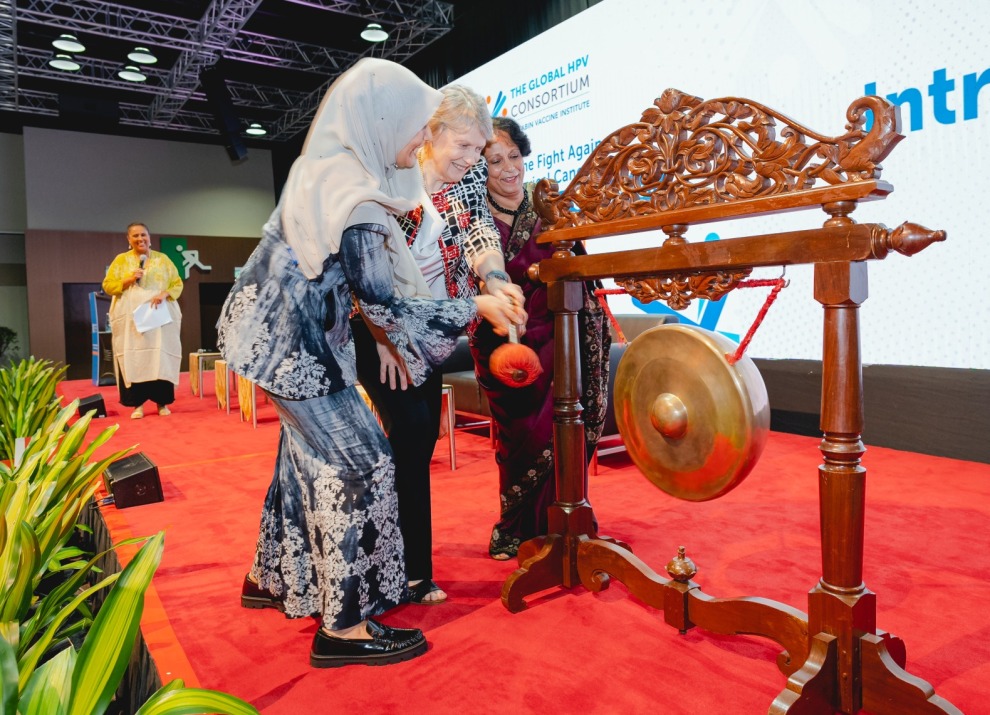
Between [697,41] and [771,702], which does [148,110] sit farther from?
[771,702]

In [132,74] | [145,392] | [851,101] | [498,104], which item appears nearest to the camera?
[851,101]

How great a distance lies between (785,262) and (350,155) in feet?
3.01

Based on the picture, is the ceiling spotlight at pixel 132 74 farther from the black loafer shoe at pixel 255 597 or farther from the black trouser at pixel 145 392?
the black loafer shoe at pixel 255 597

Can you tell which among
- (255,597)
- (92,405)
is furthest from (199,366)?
(255,597)

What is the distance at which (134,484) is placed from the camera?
10.1ft

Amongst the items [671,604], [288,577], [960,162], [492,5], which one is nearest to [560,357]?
[671,604]

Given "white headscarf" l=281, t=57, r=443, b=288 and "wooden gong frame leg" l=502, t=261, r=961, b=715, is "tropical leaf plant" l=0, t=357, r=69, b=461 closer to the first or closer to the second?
"white headscarf" l=281, t=57, r=443, b=288

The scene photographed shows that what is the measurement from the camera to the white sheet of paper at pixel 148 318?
543 cm

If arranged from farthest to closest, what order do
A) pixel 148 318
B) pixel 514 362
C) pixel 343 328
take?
1. pixel 148 318
2. pixel 514 362
3. pixel 343 328

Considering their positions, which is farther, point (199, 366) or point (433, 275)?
point (199, 366)

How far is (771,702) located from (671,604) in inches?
13.9

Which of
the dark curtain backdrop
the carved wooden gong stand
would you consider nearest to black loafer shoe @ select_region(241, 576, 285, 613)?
the carved wooden gong stand

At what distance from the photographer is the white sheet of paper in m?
5.43

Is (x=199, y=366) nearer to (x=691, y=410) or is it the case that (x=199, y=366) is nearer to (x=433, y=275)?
(x=433, y=275)
